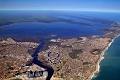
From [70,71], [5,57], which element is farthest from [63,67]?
[5,57]

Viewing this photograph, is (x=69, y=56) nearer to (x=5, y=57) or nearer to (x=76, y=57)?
(x=76, y=57)

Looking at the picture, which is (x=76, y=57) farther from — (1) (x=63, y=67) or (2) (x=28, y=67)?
(2) (x=28, y=67)

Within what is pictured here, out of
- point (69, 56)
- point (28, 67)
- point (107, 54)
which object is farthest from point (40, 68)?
point (107, 54)

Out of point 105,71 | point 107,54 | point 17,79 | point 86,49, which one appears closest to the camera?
point 17,79

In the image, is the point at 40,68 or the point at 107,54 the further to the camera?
the point at 107,54

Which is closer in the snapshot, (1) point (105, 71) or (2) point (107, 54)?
(1) point (105, 71)

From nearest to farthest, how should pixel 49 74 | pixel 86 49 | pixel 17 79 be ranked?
pixel 17 79, pixel 49 74, pixel 86 49
